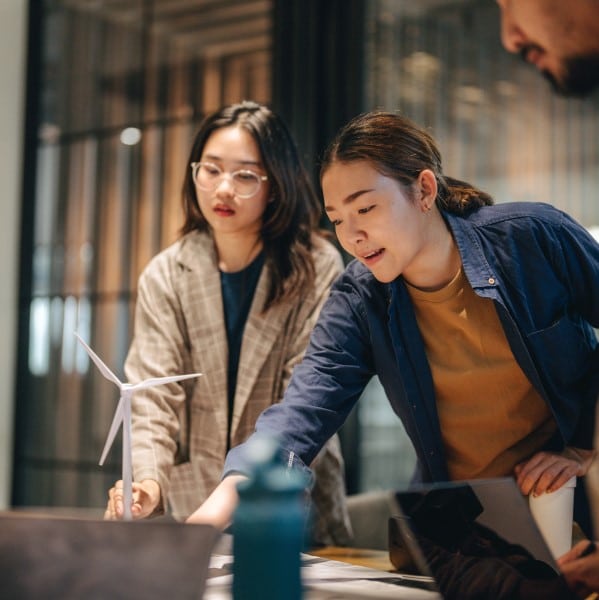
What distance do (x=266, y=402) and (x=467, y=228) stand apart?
637 mm

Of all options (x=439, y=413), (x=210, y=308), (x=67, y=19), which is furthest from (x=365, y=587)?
(x=67, y=19)

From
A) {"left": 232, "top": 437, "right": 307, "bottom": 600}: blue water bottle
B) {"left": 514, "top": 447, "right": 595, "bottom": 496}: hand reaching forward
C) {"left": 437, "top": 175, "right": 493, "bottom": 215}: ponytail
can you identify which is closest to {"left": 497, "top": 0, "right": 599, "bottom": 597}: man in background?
{"left": 437, "top": 175, "right": 493, "bottom": 215}: ponytail

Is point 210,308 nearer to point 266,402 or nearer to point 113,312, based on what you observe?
point 266,402

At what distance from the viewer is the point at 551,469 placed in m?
1.50

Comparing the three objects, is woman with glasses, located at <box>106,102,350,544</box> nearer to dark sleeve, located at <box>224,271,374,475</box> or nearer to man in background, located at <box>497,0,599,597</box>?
dark sleeve, located at <box>224,271,374,475</box>

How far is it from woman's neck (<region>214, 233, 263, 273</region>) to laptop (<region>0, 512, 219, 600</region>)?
3.74 feet

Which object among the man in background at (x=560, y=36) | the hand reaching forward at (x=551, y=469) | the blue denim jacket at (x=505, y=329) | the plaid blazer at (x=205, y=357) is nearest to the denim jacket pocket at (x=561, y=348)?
the blue denim jacket at (x=505, y=329)

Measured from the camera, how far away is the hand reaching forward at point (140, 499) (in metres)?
1.55

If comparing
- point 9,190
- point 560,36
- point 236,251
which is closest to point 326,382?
point 236,251

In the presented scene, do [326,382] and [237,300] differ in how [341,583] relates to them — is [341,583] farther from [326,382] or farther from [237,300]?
[237,300]

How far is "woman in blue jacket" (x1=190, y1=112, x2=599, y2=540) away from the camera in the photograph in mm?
1563

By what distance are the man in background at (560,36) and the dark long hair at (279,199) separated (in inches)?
32.8

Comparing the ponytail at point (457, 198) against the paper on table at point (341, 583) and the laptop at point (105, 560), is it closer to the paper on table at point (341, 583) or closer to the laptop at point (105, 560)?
the paper on table at point (341, 583)

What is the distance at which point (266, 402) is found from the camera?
6.70ft
